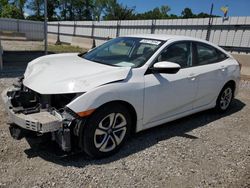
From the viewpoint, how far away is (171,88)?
3830mm

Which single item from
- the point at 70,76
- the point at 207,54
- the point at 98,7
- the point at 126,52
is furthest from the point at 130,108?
the point at 98,7

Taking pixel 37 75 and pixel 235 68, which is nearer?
pixel 37 75

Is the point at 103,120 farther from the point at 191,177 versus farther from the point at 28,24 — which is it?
the point at 28,24

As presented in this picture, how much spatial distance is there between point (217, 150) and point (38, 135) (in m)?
2.56

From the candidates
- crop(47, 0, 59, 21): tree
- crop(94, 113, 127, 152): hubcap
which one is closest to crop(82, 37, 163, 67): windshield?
crop(94, 113, 127, 152): hubcap

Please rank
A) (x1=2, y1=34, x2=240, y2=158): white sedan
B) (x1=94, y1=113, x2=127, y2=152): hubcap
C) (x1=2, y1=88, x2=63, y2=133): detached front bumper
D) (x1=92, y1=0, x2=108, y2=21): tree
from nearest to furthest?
(x1=2, y1=88, x2=63, y2=133): detached front bumper < (x1=2, y1=34, x2=240, y2=158): white sedan < (x1=94, y1=113, x2=127, y2=152): hubcap < (x1=92, y1=0, x2=108, y2=21): tree

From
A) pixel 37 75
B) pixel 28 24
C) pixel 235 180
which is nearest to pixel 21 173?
pixel 37 75

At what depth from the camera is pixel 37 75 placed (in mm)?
3402

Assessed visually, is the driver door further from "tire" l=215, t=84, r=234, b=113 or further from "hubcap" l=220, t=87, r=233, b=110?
"hubcap" l=220, t=87, r=233, b=110

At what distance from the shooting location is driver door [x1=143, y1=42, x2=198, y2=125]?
359 cm

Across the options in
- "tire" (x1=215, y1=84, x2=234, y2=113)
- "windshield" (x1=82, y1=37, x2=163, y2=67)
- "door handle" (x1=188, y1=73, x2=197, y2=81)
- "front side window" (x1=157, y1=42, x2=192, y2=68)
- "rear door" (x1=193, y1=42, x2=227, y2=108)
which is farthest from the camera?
"tire" (x1=215, y1=84, x2=234, y2=113)

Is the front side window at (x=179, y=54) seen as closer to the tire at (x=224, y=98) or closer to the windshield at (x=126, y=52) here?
the windshield at (x=126, y=52)

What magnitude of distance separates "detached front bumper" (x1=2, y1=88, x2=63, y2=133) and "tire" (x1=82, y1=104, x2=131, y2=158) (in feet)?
1.13

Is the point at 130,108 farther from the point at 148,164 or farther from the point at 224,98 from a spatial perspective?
the point at 224,98
